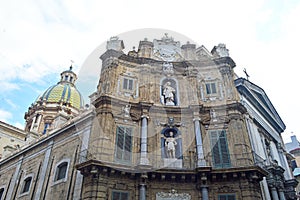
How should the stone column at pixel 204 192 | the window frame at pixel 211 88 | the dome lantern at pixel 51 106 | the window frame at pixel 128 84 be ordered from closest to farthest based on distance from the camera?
the stone column at pixel 204 192 < the window frame at pixel 128 84 < the window frame at pixel 211 88 < the dome lantern at pixel 51 106

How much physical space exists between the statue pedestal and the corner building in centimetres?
6

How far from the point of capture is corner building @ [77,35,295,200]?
50.8 feet

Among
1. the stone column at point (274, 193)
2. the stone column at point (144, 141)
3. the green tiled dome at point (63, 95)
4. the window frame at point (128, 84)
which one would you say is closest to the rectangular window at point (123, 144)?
the stone column at point (144, 141)

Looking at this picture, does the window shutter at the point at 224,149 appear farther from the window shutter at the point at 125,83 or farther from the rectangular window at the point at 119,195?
the window shutter at the point at 125,83

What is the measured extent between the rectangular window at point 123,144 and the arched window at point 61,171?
15.7 ft

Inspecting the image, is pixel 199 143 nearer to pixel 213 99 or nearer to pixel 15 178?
pixel 213 99

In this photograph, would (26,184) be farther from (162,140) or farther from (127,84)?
(162,140)

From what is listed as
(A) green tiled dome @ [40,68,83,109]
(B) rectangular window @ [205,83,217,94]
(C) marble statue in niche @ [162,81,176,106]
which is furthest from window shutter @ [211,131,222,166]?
(A) green tiled dome @ [40,68,83,109]

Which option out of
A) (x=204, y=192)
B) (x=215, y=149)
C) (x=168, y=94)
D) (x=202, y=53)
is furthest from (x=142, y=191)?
(x=202, y=53)

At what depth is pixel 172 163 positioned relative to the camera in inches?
655

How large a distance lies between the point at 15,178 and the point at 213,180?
1818 centimetres

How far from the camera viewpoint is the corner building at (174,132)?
15.5m

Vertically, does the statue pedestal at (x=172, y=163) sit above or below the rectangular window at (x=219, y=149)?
below

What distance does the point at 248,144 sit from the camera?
57.5 ft
